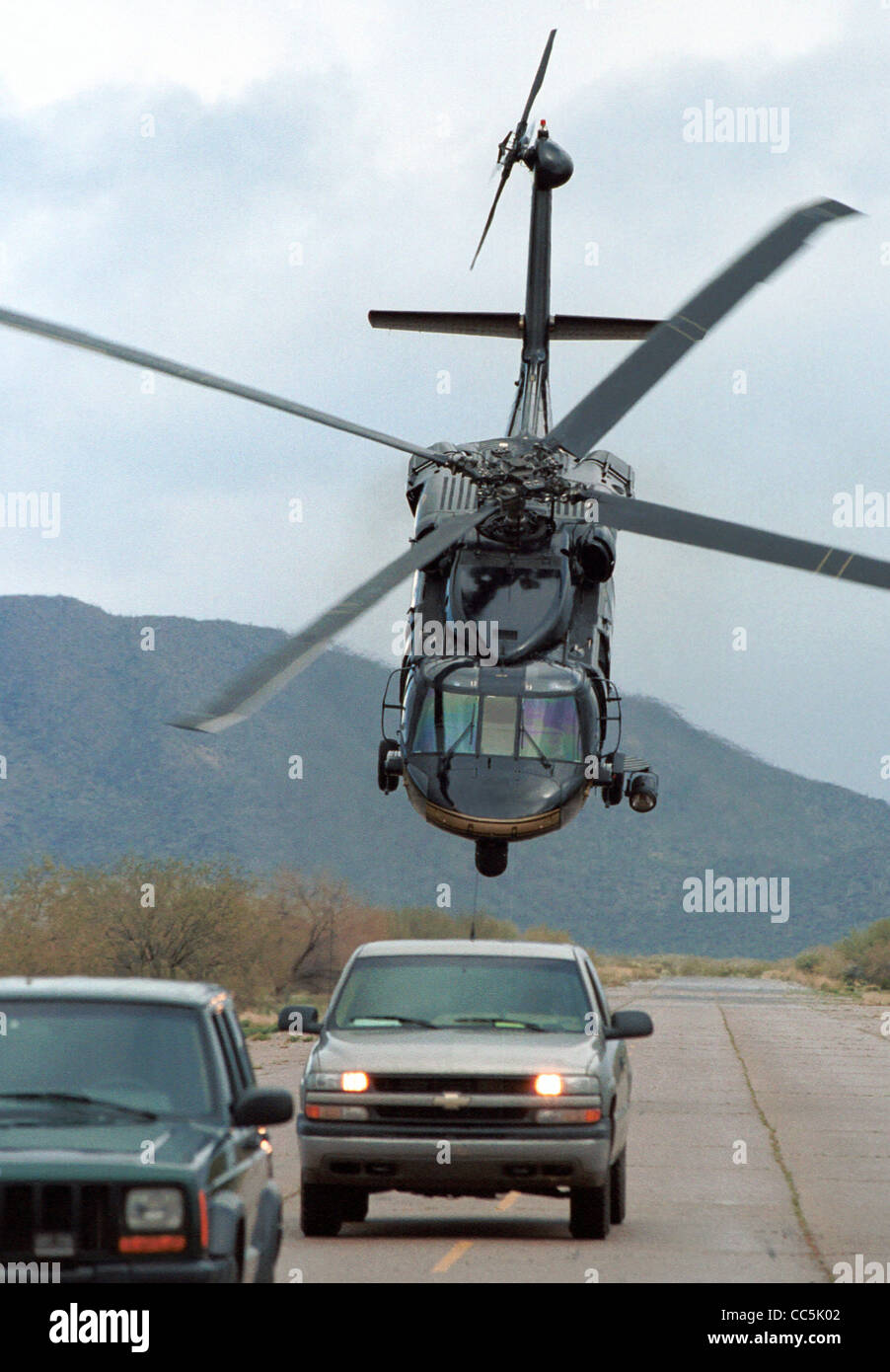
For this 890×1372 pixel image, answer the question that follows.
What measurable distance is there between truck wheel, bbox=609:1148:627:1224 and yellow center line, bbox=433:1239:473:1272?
1.21 meters

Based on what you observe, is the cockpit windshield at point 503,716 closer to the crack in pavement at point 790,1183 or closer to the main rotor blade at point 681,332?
the main rotor blade at point 681,332

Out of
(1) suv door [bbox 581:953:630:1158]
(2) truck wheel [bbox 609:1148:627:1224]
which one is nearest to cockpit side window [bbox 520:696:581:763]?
(1) suv door [bbox 581:953:630:1158]

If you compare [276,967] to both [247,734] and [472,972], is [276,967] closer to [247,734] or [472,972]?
[472,972]

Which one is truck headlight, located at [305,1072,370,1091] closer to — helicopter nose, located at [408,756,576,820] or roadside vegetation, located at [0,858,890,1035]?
helicopter nose, located at [408,756,576,820]

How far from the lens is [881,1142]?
21906 millimetres

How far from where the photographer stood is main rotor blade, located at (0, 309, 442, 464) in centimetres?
1638

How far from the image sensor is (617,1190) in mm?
14195

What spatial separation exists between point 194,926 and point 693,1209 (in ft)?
123

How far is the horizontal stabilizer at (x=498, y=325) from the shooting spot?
31953mm

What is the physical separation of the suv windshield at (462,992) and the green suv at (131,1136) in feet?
14.5

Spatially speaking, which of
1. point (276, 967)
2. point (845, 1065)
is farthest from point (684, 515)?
point (276, 967)

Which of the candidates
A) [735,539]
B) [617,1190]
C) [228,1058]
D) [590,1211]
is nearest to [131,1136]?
[228,1058]

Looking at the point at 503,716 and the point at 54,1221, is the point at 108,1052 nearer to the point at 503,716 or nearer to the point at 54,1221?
the point at 54,1221
